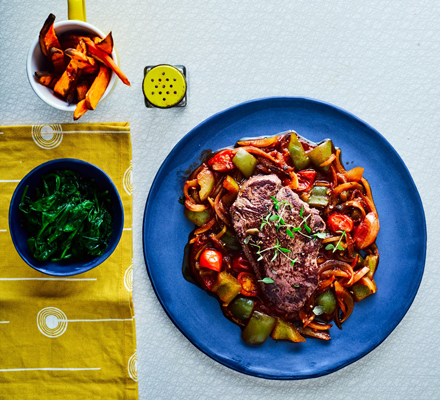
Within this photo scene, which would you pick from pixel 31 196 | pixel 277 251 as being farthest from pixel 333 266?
pixel 31 196

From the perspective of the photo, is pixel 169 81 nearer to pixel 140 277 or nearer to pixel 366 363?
pixel 140 277

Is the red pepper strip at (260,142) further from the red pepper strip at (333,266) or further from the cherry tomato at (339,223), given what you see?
the red pepper strip at (333,266)

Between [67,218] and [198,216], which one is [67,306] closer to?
[67,218]

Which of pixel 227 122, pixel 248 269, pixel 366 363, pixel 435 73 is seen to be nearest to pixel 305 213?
pixel 248 269

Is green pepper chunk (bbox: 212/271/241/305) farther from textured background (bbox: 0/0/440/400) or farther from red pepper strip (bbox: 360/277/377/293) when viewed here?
red pepper strip (bbox: 360/277/377/293)

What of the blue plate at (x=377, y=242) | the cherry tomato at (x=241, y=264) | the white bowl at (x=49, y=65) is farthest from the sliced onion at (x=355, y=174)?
the white bowl at (x=49, y=65)

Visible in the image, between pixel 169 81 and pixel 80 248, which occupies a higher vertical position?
pixel 169 81

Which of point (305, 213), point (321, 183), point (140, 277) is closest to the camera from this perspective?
point (305, 213)

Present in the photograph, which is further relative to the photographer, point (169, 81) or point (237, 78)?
point (237, 78)
